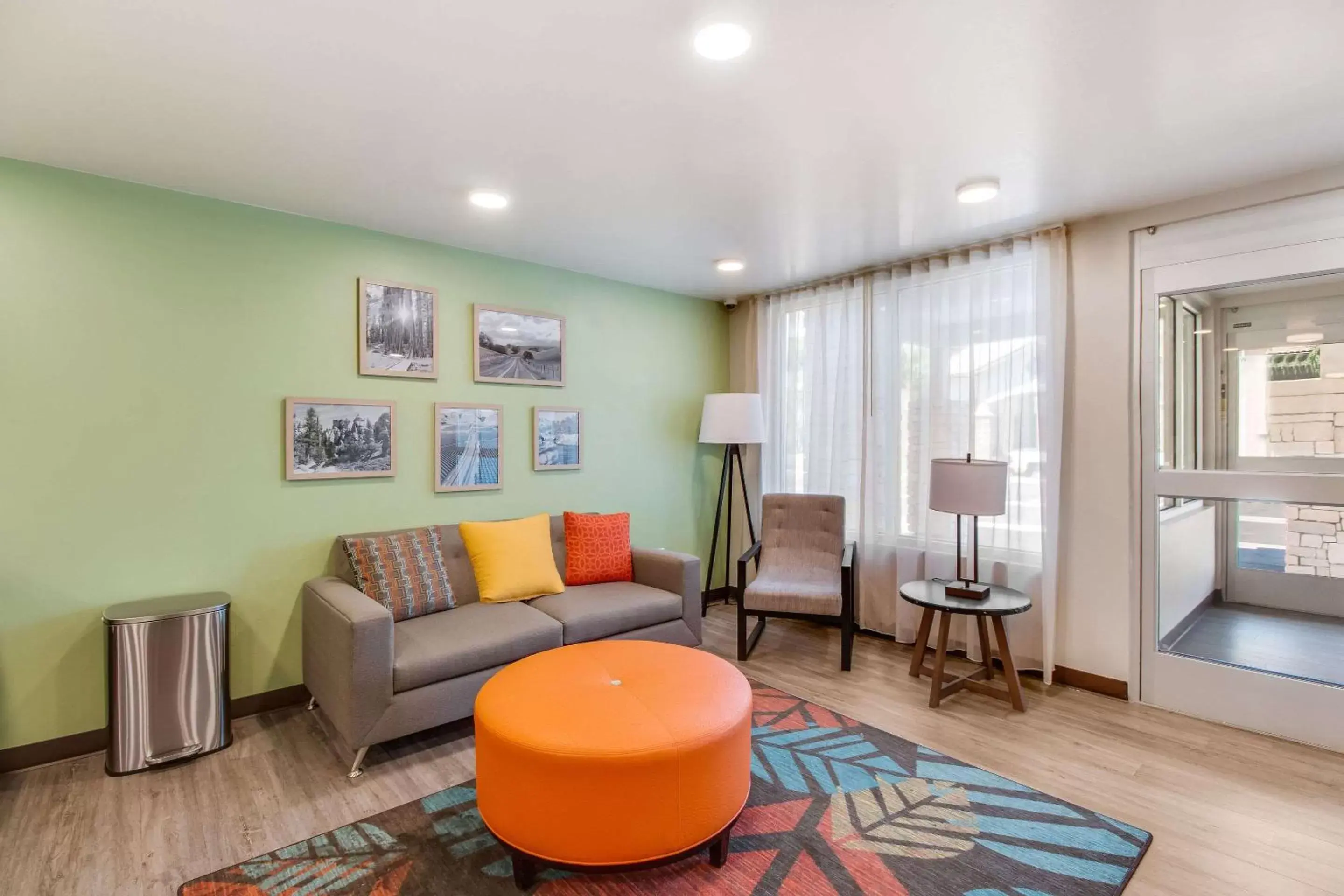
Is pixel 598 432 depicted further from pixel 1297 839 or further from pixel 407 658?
pixel 1297 839

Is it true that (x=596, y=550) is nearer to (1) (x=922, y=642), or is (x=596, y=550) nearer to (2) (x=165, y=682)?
(1) (x=922, y=642)

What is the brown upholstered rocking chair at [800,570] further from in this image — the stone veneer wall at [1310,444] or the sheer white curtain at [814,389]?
the stone veneer wall at [1310,444]

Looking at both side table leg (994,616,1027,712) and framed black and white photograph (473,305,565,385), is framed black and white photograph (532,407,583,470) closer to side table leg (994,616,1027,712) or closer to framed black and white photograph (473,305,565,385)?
framed black and white photograph (473,305,565,385)

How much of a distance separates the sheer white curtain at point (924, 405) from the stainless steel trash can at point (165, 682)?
3.67m

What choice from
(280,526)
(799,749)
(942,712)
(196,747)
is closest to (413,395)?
(280,526)

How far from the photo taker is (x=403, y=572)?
3.12 metres

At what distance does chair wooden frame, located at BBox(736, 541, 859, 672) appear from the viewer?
11.9 ft

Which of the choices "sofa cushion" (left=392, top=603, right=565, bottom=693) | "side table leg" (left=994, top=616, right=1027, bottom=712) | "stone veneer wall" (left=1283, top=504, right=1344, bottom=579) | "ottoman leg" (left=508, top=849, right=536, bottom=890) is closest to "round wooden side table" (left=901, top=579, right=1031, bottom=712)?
"side table leg" (left=994, top=616, right=1027, bottom=712)

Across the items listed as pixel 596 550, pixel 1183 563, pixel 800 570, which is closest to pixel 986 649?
pixel 1183 563

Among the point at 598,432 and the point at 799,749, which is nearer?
the point at 799,749

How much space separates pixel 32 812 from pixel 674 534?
3618mm

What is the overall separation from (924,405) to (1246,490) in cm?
159

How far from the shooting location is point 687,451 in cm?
501

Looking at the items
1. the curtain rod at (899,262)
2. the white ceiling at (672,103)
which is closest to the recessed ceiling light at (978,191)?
the white ceiling at (672,103)
